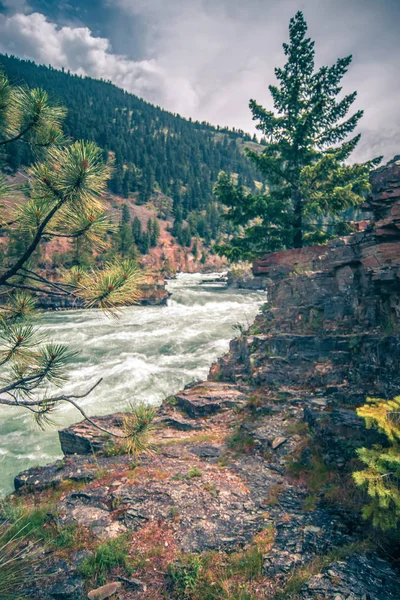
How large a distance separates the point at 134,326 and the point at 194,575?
2482 centimetres

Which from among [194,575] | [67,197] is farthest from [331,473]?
[67,197]

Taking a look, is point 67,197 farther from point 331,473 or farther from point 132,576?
point 331,473

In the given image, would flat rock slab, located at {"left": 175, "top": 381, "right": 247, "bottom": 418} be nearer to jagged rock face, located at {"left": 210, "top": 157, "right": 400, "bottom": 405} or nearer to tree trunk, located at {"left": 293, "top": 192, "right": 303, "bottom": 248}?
jagged rock face, located at {"left": 210, "top": 157, "right": 400, "bottom": 405}

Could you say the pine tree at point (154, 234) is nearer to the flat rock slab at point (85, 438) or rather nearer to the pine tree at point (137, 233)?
the pine tree at point (137, 233)

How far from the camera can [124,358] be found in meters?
19.2

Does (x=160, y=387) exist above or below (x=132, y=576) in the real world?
below

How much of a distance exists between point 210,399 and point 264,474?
402cm

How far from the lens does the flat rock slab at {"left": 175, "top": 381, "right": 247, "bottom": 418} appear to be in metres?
9.76

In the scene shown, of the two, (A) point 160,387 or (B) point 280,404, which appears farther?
(A) point 160,387

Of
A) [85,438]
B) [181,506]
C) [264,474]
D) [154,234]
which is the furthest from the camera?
[154,234]

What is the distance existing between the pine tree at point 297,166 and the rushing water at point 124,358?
304 inches

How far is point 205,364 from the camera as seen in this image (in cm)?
1786

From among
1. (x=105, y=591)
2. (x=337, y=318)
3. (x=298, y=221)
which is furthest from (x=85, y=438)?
(x=298, y=221)

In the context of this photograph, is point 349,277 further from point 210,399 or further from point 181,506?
point 181,506
